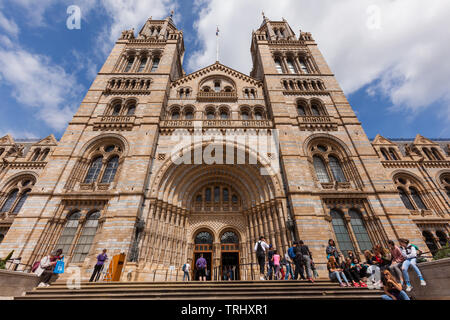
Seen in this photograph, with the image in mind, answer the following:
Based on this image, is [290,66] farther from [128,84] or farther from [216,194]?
[128,84]

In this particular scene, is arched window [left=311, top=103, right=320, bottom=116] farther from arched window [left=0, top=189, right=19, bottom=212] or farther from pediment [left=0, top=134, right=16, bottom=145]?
pediment [left=0, top=134, right=16, bottom=145]

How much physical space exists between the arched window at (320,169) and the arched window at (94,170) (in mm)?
15724

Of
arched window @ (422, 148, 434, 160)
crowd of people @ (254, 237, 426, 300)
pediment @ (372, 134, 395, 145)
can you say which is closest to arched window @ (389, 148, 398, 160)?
pediment @ (372, 134, 395, 145)

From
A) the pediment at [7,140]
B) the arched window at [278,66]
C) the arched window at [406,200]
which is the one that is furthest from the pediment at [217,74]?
the pediment at [7,140]

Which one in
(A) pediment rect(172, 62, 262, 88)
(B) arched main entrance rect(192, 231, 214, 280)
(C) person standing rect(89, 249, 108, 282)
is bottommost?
(C) person standing rect(89, 249, 108, 282)

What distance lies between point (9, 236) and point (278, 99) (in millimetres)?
19716

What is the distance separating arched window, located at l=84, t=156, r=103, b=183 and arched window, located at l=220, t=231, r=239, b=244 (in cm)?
995

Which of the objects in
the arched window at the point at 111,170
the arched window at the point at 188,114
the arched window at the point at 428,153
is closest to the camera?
the arched window at the point at 111,170

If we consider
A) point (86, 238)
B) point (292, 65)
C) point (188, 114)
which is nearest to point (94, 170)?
point (86, 238)

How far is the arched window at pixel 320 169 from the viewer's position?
13493 mm

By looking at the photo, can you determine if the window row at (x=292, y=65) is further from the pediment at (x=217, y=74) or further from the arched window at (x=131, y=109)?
the arched window at (x=131, y=109)

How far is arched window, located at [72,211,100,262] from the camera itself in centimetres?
1059

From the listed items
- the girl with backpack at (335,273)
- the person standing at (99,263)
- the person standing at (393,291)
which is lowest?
the person standing at (393,291)
